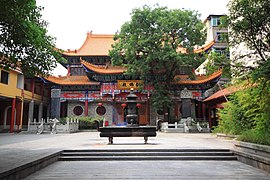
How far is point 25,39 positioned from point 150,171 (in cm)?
424

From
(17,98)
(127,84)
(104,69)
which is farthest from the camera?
(104,69)

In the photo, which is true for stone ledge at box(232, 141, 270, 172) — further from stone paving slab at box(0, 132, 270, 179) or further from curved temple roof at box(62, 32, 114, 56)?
curved temple roof at box(62, 32, 114, 56)

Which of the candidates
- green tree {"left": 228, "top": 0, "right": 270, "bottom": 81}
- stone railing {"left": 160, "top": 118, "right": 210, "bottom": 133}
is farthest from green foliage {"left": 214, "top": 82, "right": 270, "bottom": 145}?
stone railing {"left": 160, "top": 118, "right": 210, "bottom": 133}

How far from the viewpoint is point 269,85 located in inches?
255

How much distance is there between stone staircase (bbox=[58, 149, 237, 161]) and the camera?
23.4 feet

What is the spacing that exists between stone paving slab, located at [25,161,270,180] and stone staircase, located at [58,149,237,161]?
2.32 ft

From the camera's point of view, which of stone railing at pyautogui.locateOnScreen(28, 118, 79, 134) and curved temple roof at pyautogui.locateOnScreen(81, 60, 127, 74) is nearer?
stone railing at pyautogui.locateOnScreen(28, 118, 79, 134)

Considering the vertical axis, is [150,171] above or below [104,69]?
below

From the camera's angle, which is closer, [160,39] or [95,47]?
[160,39]

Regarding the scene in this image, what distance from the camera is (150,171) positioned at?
5.45 metres

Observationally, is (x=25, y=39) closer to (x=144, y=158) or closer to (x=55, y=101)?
(x=144, y=158)

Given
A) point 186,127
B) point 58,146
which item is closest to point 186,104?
point 186,127

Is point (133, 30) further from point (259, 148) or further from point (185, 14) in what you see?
point (259, 148)

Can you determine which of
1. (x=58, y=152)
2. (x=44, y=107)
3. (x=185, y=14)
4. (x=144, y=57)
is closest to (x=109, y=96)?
(x=144, y=57)
